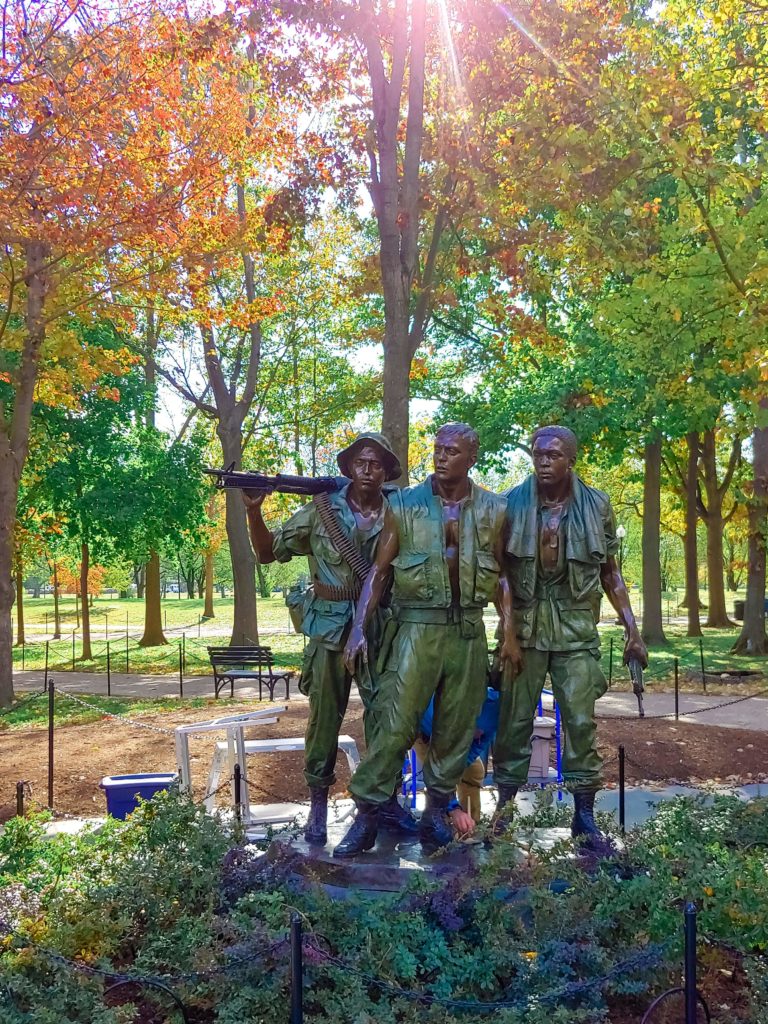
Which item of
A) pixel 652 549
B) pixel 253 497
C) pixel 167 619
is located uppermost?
pixel 253 497

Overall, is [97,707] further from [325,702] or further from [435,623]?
[435,623]

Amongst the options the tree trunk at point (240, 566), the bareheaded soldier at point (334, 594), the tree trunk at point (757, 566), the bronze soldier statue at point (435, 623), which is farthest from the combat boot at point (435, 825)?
the tree trunk at point (757, 566)

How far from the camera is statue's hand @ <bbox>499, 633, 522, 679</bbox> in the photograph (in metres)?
4.86

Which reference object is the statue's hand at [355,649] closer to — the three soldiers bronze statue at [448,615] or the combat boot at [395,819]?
the three soldiers bronze statue at [448,615]

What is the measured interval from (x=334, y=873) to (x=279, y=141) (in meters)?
11.5

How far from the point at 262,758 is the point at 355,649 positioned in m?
4.94

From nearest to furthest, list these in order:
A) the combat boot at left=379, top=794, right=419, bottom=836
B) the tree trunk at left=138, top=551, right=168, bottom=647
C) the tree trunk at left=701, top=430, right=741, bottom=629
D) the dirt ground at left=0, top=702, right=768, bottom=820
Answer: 1. the combat boot at left=379, top=794, right=419, bottom=836
2. the dirt ground at left=0, top=702, right=768, bottom=820
3. the tree trunk at left=138, top=551, right=168, bottom=647
4. the tree trunk at left=701, top=430, right=741, bottom=629

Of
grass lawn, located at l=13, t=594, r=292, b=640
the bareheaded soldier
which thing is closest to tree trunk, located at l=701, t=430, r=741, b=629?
grass lawn, located at l=13, t=594, r=292, b=640

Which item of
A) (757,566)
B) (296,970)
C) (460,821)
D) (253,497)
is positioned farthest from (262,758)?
(757,566)

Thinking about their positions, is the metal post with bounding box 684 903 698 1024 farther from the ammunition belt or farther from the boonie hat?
the boonie hat

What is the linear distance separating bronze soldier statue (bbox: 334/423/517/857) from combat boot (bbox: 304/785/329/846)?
283 millimetres

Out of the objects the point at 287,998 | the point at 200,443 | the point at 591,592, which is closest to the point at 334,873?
the point at 287,998

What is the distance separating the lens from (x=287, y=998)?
3826 mm

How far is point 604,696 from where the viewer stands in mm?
13766
